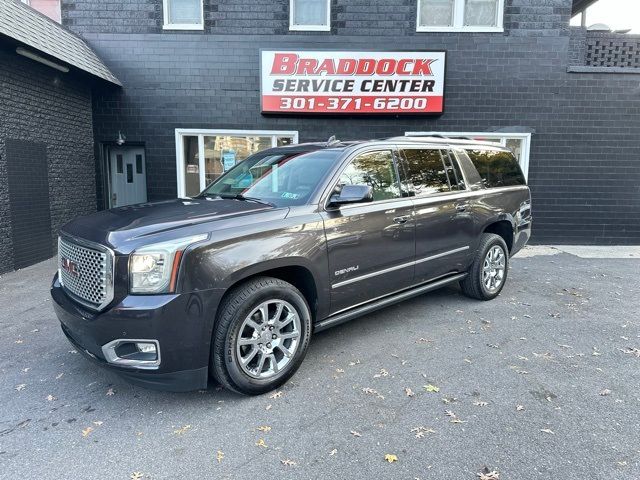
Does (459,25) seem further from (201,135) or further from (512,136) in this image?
(201,135)

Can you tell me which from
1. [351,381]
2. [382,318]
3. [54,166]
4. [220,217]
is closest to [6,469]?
[220,217]

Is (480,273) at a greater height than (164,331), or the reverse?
(164,331)

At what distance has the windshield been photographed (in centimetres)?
368

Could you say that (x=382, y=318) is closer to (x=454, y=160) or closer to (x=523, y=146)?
(x=454, y=160)

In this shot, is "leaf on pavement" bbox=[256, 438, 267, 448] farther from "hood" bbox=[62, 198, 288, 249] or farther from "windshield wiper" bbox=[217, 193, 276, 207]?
"windshield wiper" bbox=[217, 193, 276, 207]

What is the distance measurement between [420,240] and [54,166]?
23.3 feet

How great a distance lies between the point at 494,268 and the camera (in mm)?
5461

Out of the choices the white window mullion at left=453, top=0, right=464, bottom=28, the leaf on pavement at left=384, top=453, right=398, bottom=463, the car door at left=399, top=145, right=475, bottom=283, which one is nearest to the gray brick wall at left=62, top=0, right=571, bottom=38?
the white window mullion at left=453, top=0, right=464, bottom=28

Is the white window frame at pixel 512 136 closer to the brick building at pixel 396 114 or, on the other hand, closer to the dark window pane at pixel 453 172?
the brick building at pixel 396 114

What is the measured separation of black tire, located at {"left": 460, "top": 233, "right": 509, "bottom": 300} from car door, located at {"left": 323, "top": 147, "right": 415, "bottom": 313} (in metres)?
1.28

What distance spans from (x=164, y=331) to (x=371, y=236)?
6.25ft

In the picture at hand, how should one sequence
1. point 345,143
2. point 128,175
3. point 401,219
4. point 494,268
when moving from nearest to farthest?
point 401,219 < point 345,143 < point 494,268 < point 128,175

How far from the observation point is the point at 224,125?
8.98 m

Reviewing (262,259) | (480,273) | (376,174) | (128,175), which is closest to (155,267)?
(262,259)
